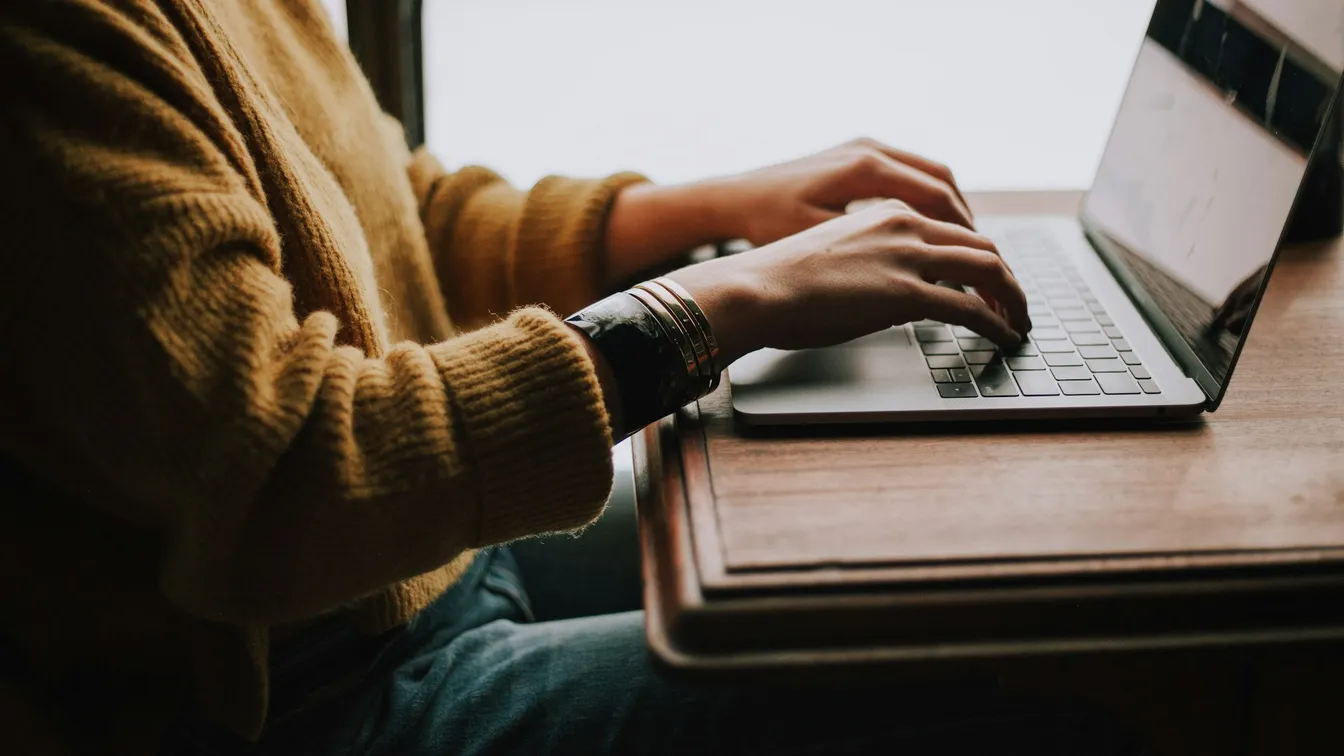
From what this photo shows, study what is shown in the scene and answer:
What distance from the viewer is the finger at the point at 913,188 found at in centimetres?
81

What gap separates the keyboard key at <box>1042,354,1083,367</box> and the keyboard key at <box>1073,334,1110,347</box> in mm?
26

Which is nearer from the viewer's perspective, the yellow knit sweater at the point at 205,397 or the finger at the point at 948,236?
the yellow knit sweater at the point at 205,397

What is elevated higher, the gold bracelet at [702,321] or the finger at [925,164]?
the finger at [925,164]

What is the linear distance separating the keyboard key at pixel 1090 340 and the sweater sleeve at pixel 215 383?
0.39m

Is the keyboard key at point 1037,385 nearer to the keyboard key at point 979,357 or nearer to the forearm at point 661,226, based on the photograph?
the keyboard key at point 979,357

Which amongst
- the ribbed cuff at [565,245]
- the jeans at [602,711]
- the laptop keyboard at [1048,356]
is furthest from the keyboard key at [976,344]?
the ribbed cuff at [565,245]

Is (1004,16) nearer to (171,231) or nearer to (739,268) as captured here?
(739,268)

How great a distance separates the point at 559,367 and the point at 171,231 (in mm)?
217

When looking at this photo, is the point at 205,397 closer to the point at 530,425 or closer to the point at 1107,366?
the point at 530,425

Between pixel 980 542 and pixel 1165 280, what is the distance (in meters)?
0.37

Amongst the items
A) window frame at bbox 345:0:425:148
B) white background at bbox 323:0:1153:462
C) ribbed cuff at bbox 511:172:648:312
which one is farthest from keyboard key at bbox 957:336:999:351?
window frame at bbox 345:0:425:148

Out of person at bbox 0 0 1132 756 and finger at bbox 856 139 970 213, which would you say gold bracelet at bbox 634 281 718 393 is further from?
finger at bbox 856 139 970 213

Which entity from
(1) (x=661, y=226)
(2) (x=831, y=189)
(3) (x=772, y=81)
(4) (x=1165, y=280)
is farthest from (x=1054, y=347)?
(3) (x=772, y=81)

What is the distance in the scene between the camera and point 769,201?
85 centimetres
